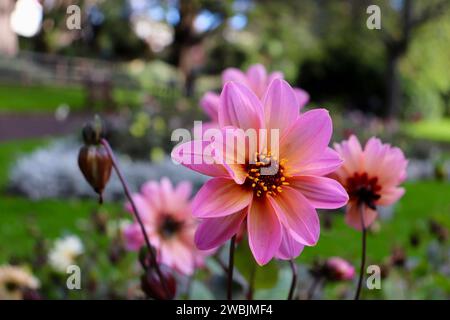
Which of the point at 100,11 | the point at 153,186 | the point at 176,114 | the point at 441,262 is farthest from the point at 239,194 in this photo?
the point at 100,11

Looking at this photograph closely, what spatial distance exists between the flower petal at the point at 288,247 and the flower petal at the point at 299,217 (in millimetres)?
16

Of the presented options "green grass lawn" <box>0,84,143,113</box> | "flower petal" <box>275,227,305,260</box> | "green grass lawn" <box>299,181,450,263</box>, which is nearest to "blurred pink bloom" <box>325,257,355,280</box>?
"flower petal" <box>275,227,305,260</box>

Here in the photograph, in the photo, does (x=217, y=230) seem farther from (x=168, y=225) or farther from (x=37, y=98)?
(x=37, y=98)

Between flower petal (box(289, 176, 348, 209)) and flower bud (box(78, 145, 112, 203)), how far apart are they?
16 centimetres

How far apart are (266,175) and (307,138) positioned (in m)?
0.04

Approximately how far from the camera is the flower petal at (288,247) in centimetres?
43

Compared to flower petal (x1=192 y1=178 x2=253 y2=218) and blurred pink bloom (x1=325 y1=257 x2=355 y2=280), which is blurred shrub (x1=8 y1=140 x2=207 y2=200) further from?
flower petal (x1=192 y1=178 x2=253 y2=218)

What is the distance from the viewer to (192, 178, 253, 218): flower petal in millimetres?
403

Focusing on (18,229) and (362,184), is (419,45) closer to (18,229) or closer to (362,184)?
(18,229)

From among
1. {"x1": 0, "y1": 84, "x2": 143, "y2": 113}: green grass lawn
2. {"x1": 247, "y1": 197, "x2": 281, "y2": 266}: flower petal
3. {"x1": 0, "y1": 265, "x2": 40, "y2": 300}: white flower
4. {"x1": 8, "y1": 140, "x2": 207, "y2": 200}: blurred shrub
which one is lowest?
{"x1": 8, "y1": 140, "x2": 207, "y2": 200}: blurred shrub

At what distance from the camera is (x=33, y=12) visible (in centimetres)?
61

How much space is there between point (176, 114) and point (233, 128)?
4.69 meters

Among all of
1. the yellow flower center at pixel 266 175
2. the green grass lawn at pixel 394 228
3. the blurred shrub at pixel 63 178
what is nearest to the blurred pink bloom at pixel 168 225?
the yellow flower center at pixel 266 175

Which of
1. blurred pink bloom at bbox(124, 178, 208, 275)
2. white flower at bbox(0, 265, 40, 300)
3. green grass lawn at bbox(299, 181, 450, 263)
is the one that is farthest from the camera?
green grass lawn at bbox(299, 181, 450, 263)
